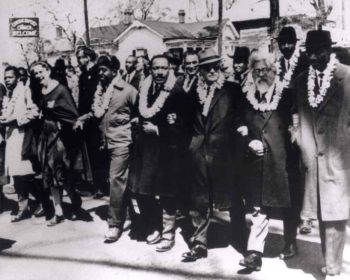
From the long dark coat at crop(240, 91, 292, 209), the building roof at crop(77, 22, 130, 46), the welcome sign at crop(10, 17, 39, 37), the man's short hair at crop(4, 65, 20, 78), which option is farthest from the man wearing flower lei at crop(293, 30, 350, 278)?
the man's short hair at crop(4, 65, 20, 78)

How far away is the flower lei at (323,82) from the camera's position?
2863 mm

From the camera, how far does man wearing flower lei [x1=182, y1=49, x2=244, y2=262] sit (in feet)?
10.1

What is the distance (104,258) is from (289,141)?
1.58 meters

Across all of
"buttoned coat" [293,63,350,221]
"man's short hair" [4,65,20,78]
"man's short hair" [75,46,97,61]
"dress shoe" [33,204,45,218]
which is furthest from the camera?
"dress shoe" [33,204,45,218]

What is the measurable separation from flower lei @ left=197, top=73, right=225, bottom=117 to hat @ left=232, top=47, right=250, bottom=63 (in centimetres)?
15

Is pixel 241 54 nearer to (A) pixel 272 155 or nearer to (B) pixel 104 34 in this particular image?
(A) pixel 272 155

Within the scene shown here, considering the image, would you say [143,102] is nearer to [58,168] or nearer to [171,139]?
[171,139]

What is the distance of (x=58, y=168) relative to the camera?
3.74 metres

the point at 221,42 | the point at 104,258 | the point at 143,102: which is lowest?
the point at 104,258

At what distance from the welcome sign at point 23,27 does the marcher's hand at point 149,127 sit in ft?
3.86

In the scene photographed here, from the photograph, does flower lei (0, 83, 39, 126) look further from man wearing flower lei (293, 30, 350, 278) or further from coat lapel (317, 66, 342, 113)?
coat lapel (317, 66, 342, 113)

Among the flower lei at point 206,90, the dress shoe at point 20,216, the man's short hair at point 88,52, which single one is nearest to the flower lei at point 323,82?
the flower lei at point 206,90

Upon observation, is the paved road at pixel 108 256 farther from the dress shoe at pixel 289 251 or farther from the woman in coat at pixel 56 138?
the woman in coat at pixel 56 138

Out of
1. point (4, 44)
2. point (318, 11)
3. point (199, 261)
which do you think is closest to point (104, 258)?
point (199, 261)
